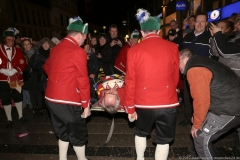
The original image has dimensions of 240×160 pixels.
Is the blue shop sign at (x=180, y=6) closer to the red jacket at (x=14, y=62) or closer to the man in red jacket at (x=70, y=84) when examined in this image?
the red jacket at (x=14, y=62)

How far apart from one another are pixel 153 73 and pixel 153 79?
8 centimetres

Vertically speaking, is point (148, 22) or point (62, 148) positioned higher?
point (148, 22)

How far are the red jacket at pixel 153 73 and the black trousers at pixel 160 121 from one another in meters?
0.09

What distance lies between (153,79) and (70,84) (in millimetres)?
1213

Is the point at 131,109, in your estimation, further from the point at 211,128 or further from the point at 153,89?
the point at 211,128

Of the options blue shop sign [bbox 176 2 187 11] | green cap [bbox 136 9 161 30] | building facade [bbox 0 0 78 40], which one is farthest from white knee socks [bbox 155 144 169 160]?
building facade [bbox 0 0 78 40]

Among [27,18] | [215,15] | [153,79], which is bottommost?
[153,79]

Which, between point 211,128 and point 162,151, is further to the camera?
point 162,151

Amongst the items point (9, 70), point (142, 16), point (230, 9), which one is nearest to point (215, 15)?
point (230, 9)

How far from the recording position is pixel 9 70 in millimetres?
4531

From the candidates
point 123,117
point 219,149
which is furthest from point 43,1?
point 219,149

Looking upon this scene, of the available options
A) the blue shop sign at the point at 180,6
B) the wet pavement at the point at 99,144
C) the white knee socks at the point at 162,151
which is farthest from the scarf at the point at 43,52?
the blue shop sign at the point at 180,6

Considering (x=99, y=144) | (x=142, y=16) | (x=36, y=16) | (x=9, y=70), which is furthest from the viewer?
(x=36, y=16)

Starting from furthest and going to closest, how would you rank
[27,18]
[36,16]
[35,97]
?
[36,16]
[27,18]
[35,97]
